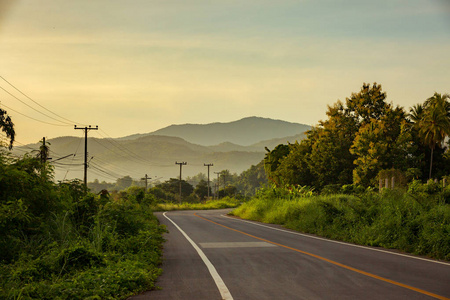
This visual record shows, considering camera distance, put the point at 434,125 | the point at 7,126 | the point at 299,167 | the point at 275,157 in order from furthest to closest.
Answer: the point at 275,157, the point at 299,167, the point at 434,125, the point at 7,126

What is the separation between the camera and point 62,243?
11258 millimetres

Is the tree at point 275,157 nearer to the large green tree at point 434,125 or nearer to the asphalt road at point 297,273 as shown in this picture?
the large green tree at point 434,125

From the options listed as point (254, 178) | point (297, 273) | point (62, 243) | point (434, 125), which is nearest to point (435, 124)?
point (434, 125)

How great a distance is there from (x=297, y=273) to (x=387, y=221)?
7.16 metres

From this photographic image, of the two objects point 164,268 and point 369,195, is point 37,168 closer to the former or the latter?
point 164,268

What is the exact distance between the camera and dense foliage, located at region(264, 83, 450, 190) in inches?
2007

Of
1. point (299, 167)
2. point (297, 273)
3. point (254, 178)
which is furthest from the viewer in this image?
point (254, 178)

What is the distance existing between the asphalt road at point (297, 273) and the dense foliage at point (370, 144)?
38.0 metres

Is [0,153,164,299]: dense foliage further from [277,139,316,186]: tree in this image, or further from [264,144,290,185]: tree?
[264,144,290,185]: tree

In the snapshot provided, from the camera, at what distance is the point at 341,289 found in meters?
8.29

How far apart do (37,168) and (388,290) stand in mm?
9176

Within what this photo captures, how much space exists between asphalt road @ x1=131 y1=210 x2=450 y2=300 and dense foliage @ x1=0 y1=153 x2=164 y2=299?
668 millimetres

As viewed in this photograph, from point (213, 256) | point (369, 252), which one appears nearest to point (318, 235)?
point (369, 252)

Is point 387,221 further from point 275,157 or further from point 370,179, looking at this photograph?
point 275,157
